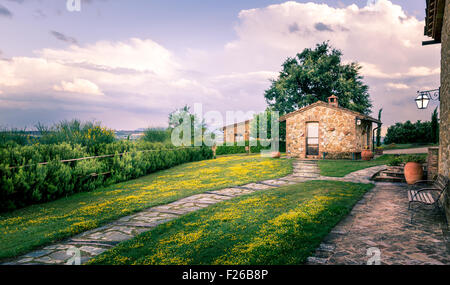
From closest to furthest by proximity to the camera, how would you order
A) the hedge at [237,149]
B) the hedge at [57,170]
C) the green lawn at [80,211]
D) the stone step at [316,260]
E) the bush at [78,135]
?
the stone step at [316,260]
the green lawn at [80,211]
the hedge at [57,170]
the bush at [78,135]
the hedge at [237,149]

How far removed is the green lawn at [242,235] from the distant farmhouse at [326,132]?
11.6m

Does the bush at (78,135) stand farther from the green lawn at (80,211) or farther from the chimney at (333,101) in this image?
the chimney at (333,101)

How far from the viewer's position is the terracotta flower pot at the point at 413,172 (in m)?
8.08

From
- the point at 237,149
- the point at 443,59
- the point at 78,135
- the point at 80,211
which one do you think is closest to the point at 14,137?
the point at 78,135

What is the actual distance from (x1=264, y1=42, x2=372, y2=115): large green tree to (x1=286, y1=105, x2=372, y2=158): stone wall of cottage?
34.3ft

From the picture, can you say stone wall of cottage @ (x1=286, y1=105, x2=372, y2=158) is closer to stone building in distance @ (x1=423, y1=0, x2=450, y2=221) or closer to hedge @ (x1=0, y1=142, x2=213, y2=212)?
stone building in distance @ (x1=423, y1=0, x2=450, y2=221)

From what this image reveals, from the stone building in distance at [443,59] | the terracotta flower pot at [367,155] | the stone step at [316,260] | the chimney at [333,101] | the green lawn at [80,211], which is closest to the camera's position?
the stone step at [316,260]

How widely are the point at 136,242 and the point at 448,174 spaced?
20.0 ft

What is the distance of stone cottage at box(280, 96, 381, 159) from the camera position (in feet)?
54.7

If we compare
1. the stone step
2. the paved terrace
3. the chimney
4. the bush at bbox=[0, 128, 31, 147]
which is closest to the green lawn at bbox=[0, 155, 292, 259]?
the paved terrace

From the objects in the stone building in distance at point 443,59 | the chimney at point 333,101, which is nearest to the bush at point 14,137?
the stone building in distance at point 443,59

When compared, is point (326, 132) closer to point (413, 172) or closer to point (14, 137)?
point (413, 172)
